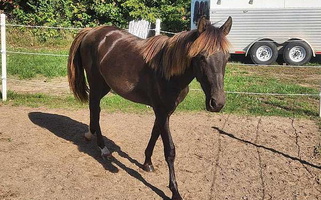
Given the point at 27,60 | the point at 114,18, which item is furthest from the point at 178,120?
the point at 114,18

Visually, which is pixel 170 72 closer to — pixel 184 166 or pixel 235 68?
pixel 184 166

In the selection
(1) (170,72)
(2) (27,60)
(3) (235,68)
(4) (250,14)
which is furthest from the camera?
(4) (250,14)

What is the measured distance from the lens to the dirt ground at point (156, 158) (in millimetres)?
3928

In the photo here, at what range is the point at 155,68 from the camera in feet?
12.6

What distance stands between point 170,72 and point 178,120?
3.02m

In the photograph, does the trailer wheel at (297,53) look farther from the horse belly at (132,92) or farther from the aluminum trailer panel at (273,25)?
the horse belly at (132,92)

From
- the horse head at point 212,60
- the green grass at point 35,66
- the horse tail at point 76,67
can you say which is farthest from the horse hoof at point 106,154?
the green grass at point 35,66

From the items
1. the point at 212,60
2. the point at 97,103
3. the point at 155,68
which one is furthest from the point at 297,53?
the point at 212,60

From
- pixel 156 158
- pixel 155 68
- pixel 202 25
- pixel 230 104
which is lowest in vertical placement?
pixel 156 158

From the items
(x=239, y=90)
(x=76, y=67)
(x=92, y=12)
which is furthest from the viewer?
(x=92, y=12)

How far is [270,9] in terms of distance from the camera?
1307 centimetres

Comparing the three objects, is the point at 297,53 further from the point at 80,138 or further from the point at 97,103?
the point at 97,103

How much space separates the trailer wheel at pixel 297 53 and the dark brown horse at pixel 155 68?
31.0 feet

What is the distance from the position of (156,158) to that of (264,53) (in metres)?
9.46
